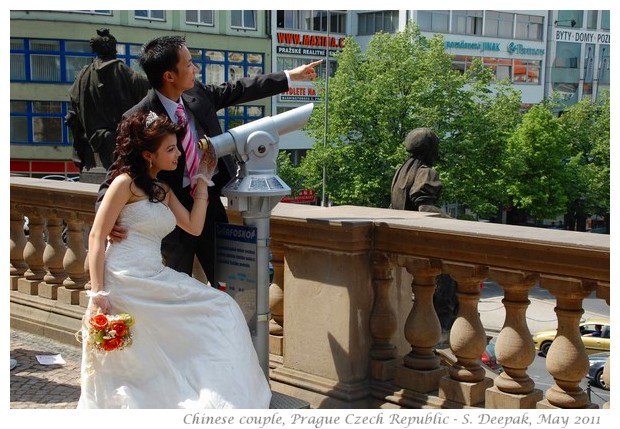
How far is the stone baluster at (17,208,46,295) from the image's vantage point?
24.0 ft

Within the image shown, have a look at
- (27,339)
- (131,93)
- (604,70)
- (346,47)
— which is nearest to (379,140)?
(346,47)

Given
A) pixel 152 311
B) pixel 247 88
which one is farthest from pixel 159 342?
pixel 247 88

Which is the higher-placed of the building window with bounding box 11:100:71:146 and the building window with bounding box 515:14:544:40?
the building window with bounding box 515:14:544:40

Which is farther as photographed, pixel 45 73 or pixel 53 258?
pixel 45 73

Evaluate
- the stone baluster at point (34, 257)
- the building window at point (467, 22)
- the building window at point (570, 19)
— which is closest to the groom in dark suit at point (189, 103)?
the stone baluster at point (34, 257)

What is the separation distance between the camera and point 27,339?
699cm

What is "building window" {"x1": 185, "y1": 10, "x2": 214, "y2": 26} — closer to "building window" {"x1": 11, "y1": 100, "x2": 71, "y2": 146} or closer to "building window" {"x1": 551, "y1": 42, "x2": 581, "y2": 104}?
"building window" {"x1": 11, "y1": 100, "x2": 71, "y2": 146}

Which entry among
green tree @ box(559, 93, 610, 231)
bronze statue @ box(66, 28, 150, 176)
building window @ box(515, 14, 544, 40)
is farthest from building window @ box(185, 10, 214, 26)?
bronze statue @ box(66, 28, 150, 176)

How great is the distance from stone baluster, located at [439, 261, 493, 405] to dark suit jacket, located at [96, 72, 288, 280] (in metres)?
1.18

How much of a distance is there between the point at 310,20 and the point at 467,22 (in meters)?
9.77

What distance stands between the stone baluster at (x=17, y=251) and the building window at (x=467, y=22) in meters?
50.1

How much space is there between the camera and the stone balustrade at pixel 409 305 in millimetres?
4066

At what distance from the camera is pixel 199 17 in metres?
47.0

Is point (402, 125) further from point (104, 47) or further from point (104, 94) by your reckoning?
point (104, 94)
